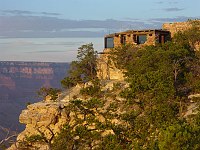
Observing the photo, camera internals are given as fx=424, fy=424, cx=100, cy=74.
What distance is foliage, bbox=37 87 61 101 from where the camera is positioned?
59906mm

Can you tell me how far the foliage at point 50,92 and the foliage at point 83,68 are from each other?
2.76m

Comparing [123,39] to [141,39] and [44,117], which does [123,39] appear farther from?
[44,117]

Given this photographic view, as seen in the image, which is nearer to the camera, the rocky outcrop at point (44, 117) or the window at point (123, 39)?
the rocky outcrop at point (44, 117)

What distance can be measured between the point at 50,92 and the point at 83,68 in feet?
25.6

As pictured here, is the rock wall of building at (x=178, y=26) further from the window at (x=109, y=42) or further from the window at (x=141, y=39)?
the window at (x=109, y=42)

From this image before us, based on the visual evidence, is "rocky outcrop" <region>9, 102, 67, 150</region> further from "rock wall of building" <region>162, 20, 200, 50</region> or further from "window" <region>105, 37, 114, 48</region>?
"rock wall of building" <region>162, 20, 200, 50</region>

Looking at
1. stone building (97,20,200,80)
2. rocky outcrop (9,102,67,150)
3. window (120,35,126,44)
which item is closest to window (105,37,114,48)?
stone building (97,20,200,80)

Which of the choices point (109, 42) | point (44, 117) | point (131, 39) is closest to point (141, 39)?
point (131, 39)

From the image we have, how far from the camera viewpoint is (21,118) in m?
53.6

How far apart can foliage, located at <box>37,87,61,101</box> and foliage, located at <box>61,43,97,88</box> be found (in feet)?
9.07

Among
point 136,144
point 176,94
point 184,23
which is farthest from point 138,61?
point 136,144

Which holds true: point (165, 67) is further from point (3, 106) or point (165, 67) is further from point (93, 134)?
point (3, 106)

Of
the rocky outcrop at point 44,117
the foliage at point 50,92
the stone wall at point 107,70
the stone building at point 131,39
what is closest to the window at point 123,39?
the stone building at point 131,39

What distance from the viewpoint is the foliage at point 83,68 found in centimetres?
6538
